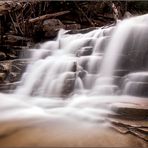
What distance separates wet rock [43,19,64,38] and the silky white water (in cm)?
121

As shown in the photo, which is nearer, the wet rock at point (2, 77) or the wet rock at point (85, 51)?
the wet rock at point (2, 77)

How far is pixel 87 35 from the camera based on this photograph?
890 cm

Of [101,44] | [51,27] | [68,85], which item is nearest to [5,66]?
[68,85]

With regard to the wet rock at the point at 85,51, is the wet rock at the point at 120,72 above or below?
below

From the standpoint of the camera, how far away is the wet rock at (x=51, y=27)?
404 inches

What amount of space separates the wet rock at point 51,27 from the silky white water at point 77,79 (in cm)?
121

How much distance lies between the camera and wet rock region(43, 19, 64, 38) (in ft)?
33.6

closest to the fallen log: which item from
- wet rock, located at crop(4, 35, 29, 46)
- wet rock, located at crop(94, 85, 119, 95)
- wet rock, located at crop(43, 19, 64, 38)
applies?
wet rock, located at crop(43, 19, 64, 38)

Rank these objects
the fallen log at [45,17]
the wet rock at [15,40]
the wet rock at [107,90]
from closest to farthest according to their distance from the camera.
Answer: the wet rock at [107,90] < the wet rock at [15,40] < the fallen log at [45,17]

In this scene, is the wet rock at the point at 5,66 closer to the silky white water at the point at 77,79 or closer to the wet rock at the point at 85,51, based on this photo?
the silky white water at the point at 77,79

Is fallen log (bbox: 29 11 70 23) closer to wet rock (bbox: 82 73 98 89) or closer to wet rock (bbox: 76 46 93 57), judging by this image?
wet rock (bbox: 76 46 93 57)

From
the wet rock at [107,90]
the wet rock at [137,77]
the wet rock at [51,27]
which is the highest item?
the wet rock at [51,27]

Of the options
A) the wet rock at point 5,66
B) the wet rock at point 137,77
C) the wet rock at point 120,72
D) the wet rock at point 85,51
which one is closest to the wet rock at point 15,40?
the wet rock at point 5,66

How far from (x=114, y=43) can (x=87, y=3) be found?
19.7 feet
